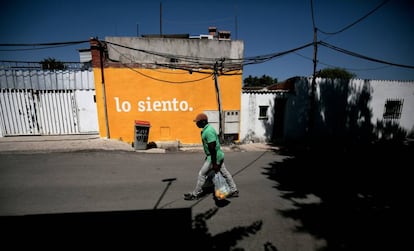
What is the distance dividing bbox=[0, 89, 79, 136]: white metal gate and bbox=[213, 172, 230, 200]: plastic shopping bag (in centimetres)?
1041

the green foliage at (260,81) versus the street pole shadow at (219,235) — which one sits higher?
the green foliage at (260,81)

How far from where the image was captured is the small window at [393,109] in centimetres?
1144

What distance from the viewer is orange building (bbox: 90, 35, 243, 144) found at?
8820 millimetres

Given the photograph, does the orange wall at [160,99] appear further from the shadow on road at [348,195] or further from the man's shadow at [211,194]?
the man's shadow at [211,194]

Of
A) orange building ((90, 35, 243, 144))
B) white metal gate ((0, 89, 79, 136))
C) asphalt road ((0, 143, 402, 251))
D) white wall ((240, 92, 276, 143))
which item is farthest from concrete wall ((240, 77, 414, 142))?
white metal gate ((0, 89, 79, 136))

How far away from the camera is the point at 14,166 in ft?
19.1

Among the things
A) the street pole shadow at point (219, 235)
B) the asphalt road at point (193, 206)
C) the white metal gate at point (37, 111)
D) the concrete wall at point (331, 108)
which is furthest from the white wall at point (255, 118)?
the white metal gate at point (37, 111)

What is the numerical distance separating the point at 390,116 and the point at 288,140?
23.7ft

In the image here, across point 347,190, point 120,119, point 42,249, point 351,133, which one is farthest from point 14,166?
point 351,133

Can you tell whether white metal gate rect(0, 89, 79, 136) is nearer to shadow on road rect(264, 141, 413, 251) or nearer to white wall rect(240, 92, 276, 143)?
white wall rect(240, 92, 276, 143)

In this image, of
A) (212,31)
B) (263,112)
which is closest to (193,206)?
(263,112)

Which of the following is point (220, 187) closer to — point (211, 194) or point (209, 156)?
point (211, 194)

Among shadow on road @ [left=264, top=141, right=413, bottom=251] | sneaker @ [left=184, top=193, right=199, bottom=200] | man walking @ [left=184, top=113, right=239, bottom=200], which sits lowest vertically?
shadow on road @ [left=264, top=141, right=413, bottom=251]

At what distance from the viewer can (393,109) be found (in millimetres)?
11586
